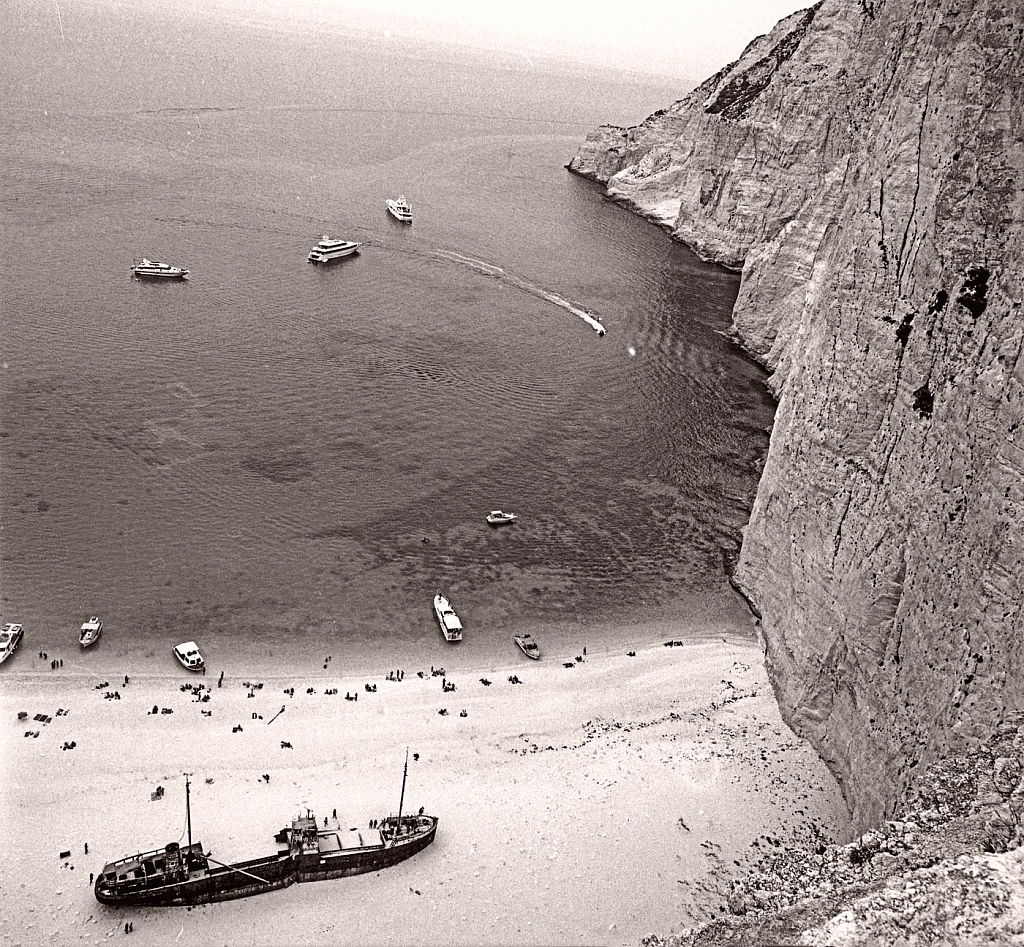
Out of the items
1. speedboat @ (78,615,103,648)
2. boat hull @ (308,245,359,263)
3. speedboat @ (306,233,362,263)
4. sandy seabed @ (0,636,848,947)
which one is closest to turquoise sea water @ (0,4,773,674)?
speedboat @ (78,615,103,648)

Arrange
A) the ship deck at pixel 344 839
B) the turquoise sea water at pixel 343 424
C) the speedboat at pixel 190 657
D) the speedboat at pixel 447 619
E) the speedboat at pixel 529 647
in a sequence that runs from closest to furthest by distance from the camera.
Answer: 1. the ship deck at pixel 344 839
2. the speedboat at pixel 190 657
3. the speedboat at pixel 529 647
4. the speedboat at pixel 447 619
5. the turquoise sea water at pixel 343 424

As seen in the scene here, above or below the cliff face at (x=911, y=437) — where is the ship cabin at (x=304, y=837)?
below

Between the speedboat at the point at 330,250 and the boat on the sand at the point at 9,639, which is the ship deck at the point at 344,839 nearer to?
the boat on the sand at the point at 9,639

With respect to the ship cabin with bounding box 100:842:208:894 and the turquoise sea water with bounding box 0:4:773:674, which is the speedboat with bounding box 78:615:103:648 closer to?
the turquoise sea water with bounding box 0:4:773:674

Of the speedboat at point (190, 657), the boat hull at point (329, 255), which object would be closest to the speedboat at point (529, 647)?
the speedboat at point (190, 657)

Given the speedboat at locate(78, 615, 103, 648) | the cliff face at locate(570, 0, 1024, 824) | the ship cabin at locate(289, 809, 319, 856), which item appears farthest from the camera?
the speedboat at locate(78, 615, 103, 648)

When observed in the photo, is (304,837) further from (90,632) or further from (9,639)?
(9,639)
